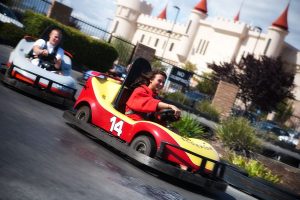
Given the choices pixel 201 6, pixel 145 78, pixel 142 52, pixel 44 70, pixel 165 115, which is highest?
pixel 201 6

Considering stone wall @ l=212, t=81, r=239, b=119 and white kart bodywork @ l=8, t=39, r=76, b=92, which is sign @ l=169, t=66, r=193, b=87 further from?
white kart bodywork @ l=8, t=39, r=76, b=92

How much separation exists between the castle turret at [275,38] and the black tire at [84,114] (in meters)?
55.1

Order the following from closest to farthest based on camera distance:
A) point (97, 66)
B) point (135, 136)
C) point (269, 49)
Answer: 1. point (135, 136)
2. point (97, 66)
3. point (269, 49)

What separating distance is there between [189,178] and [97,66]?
66.4 feet

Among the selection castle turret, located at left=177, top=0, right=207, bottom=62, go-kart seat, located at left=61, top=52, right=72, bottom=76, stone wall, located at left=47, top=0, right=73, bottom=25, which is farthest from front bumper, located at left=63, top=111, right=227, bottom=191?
castle turret, located at left=177, top=0, right=207, bottom=62

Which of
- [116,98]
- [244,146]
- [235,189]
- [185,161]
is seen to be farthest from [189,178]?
[244,146]

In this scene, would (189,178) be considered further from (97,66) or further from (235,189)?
(97,66)

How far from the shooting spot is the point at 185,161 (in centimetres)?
601

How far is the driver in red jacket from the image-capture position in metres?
6.50

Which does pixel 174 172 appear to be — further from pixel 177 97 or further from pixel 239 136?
pixel 177 97

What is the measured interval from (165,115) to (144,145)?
63 cm

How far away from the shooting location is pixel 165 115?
657 centimetres

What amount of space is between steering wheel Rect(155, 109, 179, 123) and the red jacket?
0.44ft

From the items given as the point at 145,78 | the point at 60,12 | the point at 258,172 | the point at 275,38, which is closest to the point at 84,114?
the point at 145,78
